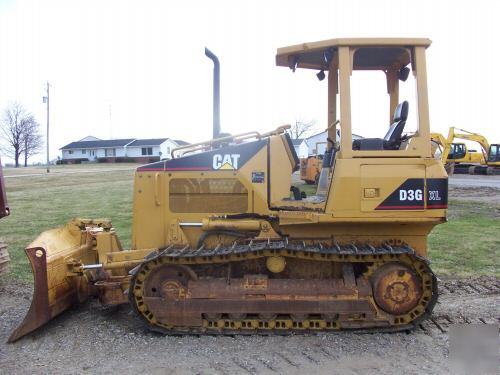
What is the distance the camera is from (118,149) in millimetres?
80625

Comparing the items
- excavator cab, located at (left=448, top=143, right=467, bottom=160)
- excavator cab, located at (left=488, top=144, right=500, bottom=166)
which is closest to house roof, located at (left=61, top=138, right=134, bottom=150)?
excavator cab, located at (left=448, top=143, right=467, bottom=160)

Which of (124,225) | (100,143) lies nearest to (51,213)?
(124,225)

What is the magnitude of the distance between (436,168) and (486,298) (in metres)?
2.17

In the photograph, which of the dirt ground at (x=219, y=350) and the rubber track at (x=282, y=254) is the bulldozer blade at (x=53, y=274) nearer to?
the dirt ground at (x=219, y=350)

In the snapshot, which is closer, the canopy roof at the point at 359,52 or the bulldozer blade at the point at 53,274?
the canopy roof at the point at 359,52

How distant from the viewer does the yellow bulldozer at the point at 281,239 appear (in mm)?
4727

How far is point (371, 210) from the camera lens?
4.72 m

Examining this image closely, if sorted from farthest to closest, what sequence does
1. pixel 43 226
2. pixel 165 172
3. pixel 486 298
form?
pixel 43 226, pixel 486 298, pixel 165 172

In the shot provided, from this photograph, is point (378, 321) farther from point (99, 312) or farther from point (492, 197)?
point (492, 197)

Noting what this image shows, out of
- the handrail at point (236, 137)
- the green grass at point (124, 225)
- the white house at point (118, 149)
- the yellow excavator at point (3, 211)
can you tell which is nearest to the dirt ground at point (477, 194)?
the green grass at point (124, 225)

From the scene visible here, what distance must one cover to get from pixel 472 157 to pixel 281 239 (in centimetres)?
3952

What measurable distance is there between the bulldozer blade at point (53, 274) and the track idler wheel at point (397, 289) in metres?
3.35

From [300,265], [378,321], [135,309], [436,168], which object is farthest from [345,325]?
[135,309]

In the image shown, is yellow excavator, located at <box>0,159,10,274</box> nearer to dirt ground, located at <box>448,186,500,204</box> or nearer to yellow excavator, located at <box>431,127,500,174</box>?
dirt ground, located at <box>448,186,500,204</box>
